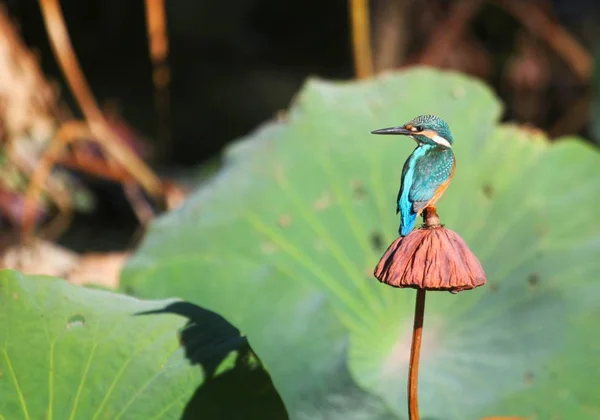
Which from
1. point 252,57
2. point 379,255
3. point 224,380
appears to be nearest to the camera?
point 224,380

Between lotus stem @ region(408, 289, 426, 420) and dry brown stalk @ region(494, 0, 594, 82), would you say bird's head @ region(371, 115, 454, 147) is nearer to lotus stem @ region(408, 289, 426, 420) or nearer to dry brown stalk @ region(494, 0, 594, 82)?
lotus stem @ region(408, 289, 426, 420)

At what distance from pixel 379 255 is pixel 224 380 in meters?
0.52

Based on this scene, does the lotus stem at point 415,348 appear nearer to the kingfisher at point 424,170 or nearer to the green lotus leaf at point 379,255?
the kingfisher at point 424,170

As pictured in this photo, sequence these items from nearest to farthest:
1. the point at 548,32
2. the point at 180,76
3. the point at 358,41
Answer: the point at 358,41, the point at 548,32, the point at 180,76

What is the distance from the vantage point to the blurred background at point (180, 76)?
2.43 meters

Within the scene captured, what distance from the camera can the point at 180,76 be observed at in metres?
4.21

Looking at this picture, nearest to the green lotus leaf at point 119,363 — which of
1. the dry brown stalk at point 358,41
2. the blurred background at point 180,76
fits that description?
the blurred background at point 180,76

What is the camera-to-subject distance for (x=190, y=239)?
132cm

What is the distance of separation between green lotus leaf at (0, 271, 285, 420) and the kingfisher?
0.93 feet

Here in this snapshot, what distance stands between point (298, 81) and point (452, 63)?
3.05 feet

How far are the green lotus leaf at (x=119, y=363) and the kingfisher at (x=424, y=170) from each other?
284 mm

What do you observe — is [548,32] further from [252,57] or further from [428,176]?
[428,176]

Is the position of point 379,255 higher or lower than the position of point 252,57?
lower

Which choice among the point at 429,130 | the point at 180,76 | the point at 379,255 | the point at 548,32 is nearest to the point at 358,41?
the point at 379,255
